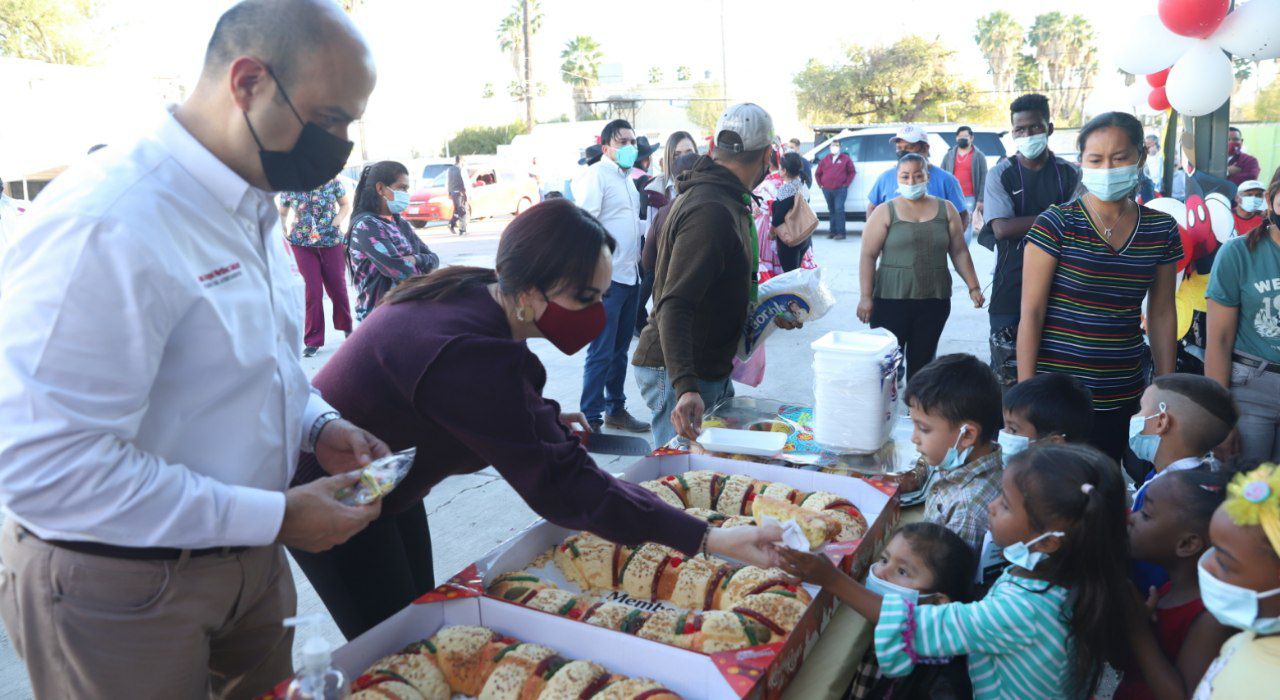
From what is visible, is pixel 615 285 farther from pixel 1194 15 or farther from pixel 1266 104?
pixel 1266 104

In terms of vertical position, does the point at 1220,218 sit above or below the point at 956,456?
above

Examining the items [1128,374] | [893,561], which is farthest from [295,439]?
[1128,374]

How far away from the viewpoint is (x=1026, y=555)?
5.23ft

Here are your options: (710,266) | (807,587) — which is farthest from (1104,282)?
(807,587)

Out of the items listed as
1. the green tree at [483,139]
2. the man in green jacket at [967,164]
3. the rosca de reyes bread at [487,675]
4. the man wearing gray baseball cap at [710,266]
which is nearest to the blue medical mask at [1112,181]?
the man wearing gray baseball cap at [710,266]

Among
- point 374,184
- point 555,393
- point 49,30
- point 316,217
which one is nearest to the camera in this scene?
point 374,184

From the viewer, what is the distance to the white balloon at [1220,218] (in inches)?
158

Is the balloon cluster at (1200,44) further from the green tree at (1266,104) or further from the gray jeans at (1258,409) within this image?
the green tree at (1266,104)

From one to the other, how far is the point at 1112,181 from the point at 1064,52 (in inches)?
1989

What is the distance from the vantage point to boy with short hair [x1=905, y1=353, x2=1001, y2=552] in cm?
211

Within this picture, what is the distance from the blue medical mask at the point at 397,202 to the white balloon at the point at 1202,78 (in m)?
4.74

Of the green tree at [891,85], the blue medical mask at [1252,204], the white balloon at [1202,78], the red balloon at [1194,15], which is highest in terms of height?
the green tree at [891,85]

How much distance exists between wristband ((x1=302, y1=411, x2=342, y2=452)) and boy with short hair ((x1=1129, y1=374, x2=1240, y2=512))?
2096 millimetres

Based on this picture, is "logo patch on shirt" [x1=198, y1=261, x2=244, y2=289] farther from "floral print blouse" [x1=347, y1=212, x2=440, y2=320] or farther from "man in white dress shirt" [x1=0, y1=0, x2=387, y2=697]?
"floral print blouse" [x1=347, y1=212, x2=440, y2=320]
